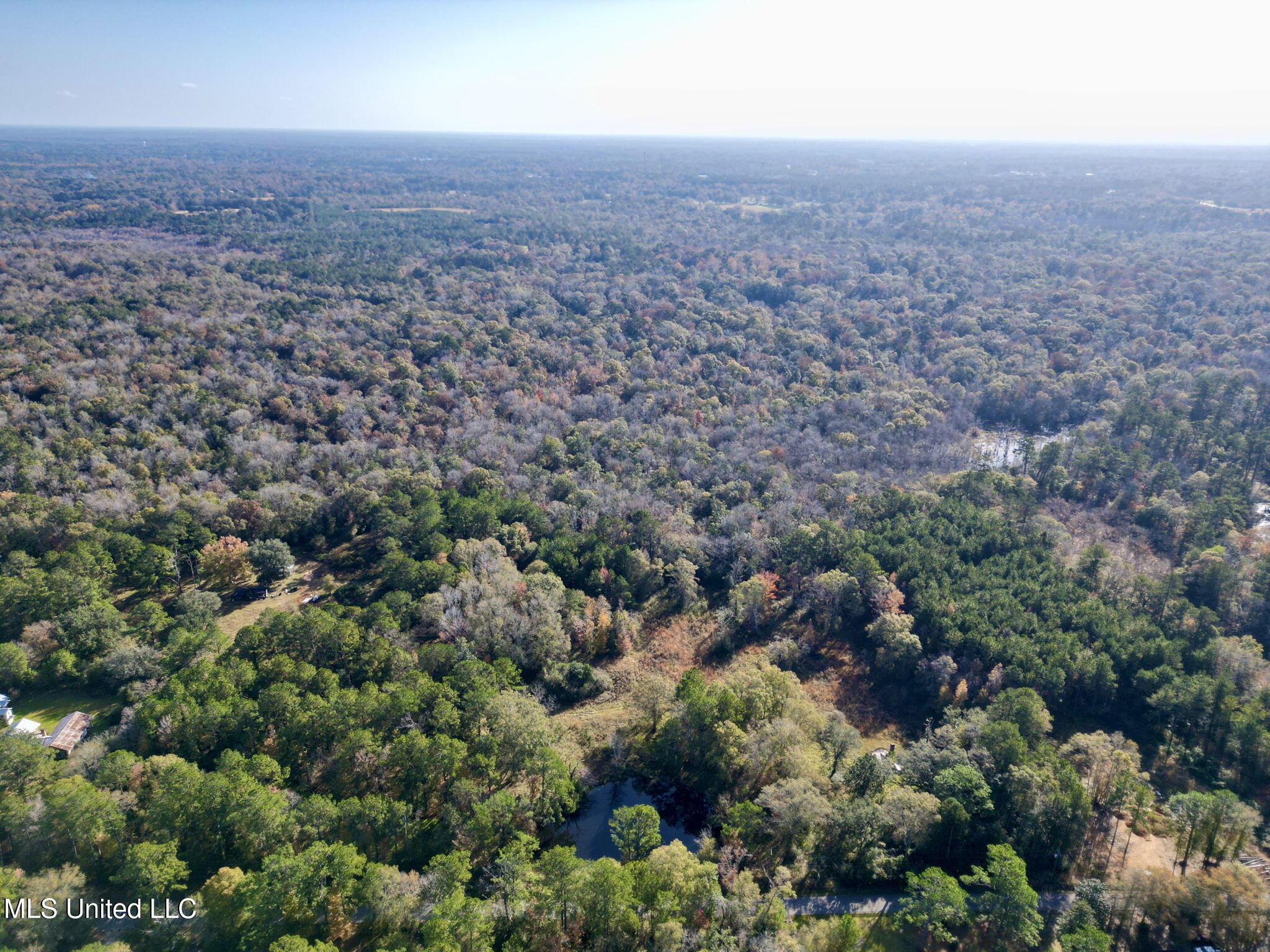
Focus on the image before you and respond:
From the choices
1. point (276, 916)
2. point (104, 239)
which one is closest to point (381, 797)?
point (276, 916)

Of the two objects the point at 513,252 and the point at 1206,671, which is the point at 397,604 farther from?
the point at 513,252

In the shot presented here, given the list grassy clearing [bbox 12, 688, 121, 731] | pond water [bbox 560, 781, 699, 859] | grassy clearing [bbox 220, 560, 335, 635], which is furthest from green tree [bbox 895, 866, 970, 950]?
grassy clearing [bbox 12, 688, 121, 731]

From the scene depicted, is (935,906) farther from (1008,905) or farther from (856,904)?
(856,904)

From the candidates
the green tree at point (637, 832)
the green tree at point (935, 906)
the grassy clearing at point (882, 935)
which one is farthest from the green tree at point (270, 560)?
the green tree at point (935, 906)

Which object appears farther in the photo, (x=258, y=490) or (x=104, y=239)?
(x=104, y=239)

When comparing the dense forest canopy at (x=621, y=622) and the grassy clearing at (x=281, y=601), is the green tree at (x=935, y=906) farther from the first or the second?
the grassy clearing at (x=281, y=601)

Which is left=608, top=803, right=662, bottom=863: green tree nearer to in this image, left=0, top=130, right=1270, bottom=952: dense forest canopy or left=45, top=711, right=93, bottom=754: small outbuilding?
left=0, top=130, right=1270, bottom=952: dense forest canopy

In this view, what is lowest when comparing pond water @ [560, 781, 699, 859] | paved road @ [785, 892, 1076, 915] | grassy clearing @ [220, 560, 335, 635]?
pond water @ [560, 781, 699, 859]
